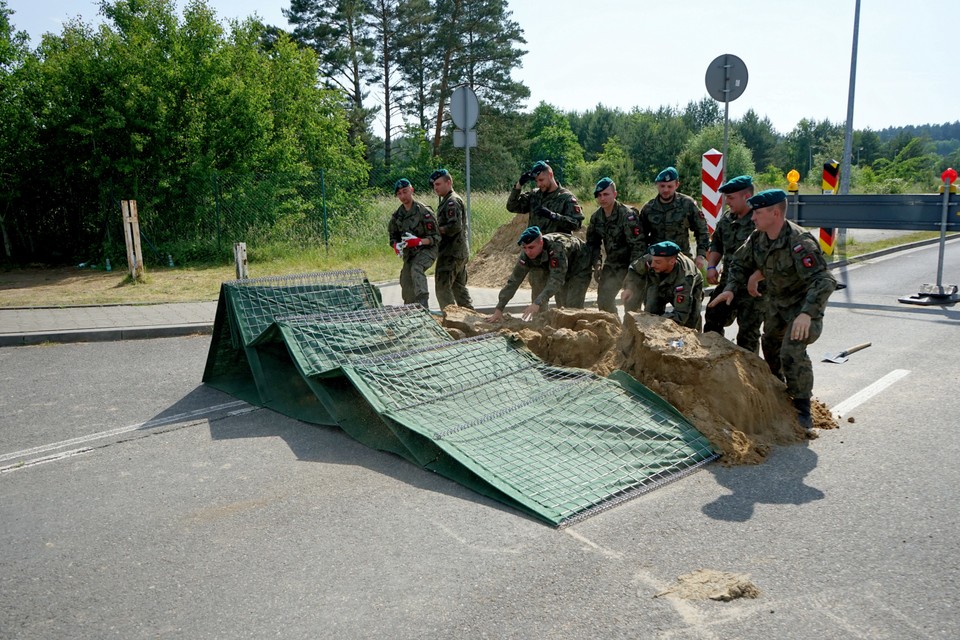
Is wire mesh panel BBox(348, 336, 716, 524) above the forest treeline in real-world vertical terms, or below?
below

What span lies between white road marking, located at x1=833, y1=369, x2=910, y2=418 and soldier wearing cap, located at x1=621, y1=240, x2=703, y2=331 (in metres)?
1.39

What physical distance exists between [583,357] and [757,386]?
5.10 ft

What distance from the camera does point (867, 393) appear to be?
639 centimetres

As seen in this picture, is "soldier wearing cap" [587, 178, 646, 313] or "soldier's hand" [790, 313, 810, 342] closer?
"soldier's hand" [790, 313, 810, 342]

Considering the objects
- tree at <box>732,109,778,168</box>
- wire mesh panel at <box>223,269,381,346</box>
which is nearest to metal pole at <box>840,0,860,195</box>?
wire mesh panel at <box>223,269,381,346</box>

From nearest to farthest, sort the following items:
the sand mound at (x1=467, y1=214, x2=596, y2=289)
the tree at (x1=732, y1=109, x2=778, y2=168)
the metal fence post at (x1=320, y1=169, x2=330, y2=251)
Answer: the sand mound at (x1=467, y1=214, x2=596, y2=289)
the metal fence post at (x1=320, y1=169, x2=330, y2=251)
the tree at (x1=732, y1=109, x2=778, y2=168)

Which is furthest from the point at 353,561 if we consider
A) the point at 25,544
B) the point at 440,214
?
the point at 440,214

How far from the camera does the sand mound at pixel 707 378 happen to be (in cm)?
513

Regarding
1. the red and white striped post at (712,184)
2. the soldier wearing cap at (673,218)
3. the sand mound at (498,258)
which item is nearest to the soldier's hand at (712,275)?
the soldier wearing cap at (673,218)

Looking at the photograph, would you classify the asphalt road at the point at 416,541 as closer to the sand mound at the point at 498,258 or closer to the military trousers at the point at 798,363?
the military trousers at the point at 798,363

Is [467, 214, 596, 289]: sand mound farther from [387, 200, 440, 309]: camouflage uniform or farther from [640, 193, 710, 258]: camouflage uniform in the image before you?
[640, 193, 710, 258]: camouflage uniform

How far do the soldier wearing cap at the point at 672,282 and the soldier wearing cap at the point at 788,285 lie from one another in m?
0.66

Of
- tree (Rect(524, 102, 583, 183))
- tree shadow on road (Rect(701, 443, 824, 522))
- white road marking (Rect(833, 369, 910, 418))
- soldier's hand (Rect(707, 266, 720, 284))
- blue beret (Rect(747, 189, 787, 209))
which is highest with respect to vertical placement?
tree (Rect(524, 102, 583, 183))

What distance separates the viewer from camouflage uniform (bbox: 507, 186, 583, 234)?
8586 mm
